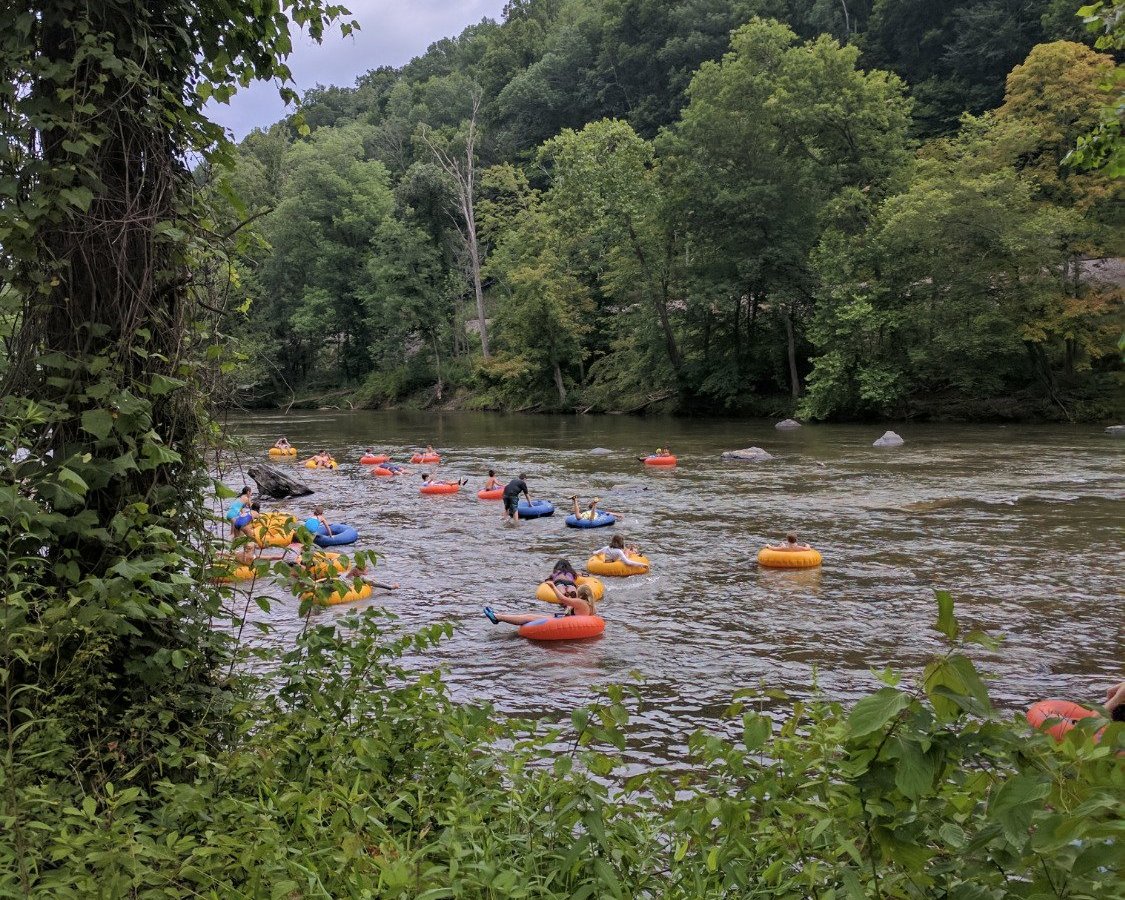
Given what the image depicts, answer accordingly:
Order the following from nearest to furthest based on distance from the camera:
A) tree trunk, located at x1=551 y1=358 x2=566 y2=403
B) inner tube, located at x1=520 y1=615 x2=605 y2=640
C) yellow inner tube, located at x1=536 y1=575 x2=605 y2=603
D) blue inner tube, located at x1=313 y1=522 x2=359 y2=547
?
inner tube, located at x1=520 y1=615 x2=605 y2=640
yellow inner tube, located at x1=536 y1=575 x2=605 y2=603
blue inner tube, located at x1=313 y1=522 x2=359 y2=547
tree trunk, located at x1=551 y1=358 x2=566 y2=403

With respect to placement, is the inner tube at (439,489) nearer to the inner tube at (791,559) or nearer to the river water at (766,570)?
the river water at (766,570)

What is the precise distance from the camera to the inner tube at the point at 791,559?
1202 cm

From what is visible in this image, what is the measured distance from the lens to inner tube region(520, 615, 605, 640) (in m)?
9.43

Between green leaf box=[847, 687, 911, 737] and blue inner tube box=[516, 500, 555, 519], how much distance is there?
48.4 ft

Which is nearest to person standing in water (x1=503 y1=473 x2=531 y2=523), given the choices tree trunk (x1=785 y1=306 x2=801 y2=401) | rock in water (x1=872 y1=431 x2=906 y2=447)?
rock in water (x1=872 y1=431 x2=906 y2=447)

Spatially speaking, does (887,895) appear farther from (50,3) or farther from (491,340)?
(491,340)

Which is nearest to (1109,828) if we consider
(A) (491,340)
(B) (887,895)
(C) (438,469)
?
(B) (887,895)

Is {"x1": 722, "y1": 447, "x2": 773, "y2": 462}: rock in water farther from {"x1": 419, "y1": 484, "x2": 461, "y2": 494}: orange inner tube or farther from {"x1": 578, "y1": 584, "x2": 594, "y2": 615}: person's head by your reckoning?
{"x1": 578, "y1": 584, "x2": 594, "y2": 615}: person's head

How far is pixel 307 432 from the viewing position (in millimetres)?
39125

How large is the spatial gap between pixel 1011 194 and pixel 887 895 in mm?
31818

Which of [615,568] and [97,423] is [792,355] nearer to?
[615,568]

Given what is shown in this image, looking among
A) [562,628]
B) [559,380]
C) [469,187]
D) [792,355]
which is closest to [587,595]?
[562,628]

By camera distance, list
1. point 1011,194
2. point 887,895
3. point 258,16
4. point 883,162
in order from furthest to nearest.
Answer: point 883,162
point 1011,194
point 258,16
point 887,895

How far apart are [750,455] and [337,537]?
13909 millimetres
